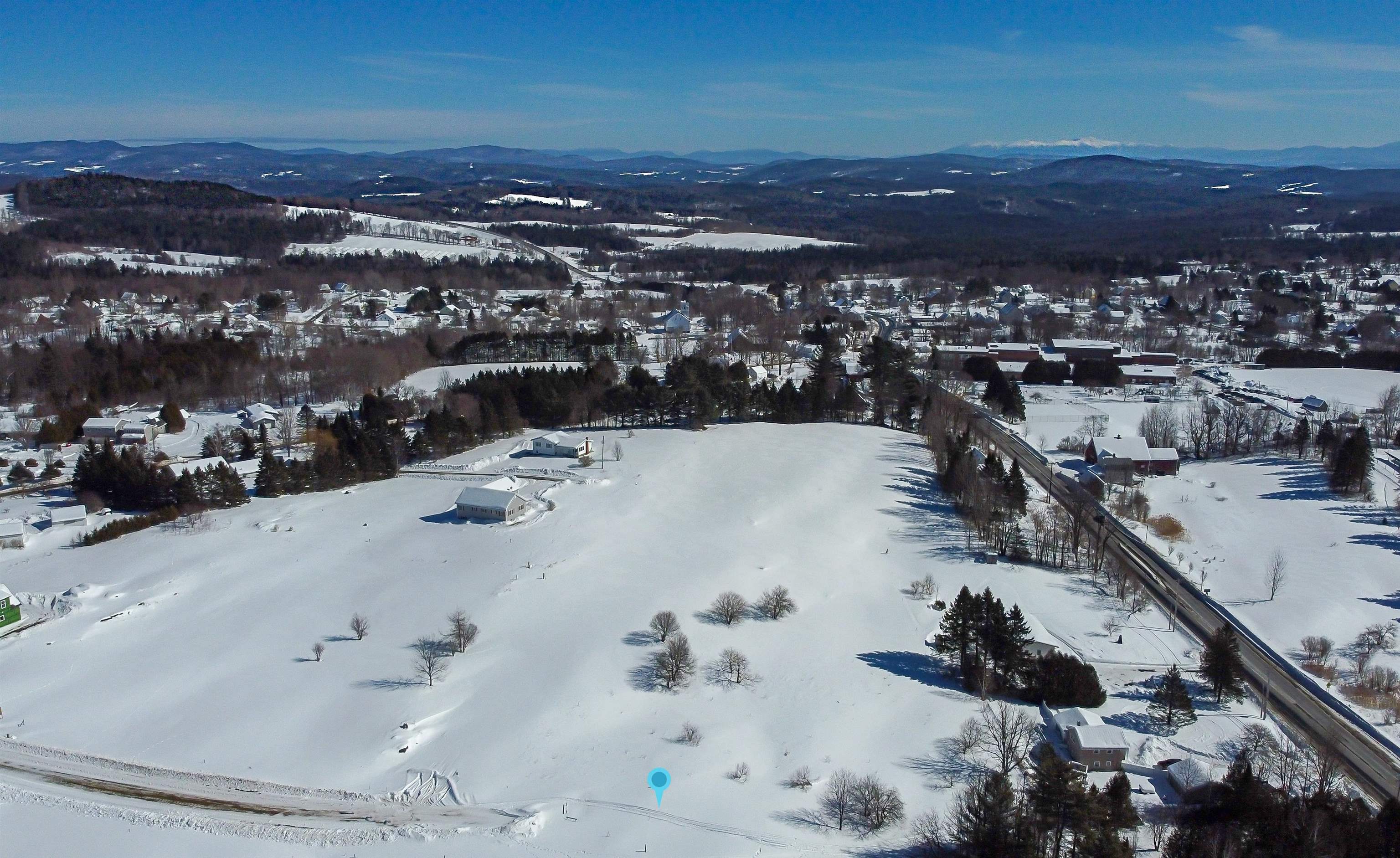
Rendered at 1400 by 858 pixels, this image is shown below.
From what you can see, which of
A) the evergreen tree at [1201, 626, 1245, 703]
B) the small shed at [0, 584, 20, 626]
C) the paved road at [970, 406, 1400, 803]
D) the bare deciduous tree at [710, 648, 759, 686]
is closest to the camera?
the paved road at [970, 406, 1400, 803]

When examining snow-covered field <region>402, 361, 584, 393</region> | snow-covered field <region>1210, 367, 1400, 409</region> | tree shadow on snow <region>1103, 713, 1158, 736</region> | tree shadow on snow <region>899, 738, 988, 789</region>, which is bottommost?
tree shadow on snow <region>899, 738, 988, 789</region>

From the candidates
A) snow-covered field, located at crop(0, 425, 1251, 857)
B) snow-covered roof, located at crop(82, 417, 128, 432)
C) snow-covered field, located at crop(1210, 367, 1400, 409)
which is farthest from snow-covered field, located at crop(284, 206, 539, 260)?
snow-covered field, located at crop(0, 425, 1251, 857)

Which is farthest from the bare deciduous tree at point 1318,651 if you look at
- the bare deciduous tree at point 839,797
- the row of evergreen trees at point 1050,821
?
the bare deciduous tree at point 839,797

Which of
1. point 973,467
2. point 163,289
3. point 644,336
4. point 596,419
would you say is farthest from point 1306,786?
point 163,289

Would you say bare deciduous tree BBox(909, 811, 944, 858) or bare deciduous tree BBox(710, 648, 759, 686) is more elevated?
bare deciduous tree BBox(710, 648, 759, 686)

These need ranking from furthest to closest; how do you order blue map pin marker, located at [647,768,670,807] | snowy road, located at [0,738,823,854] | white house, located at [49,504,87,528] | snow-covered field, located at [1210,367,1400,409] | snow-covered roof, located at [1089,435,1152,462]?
snow-covered field, located at [1210,367,1400,409] → snow-covered roof, located at [1089,435,1152,462] → white house, located at [49,504,87,528] → blue map pin marker, located at [647,768,670,807] → snowy road, located at [0,738,823,854]

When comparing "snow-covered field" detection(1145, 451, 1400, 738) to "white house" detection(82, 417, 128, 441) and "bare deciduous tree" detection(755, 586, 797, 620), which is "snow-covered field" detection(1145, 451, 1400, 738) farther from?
"white house" detection(82, 417, 128, 441)

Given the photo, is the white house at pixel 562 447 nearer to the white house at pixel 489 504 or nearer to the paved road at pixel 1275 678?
the white house at pixel 489 504
